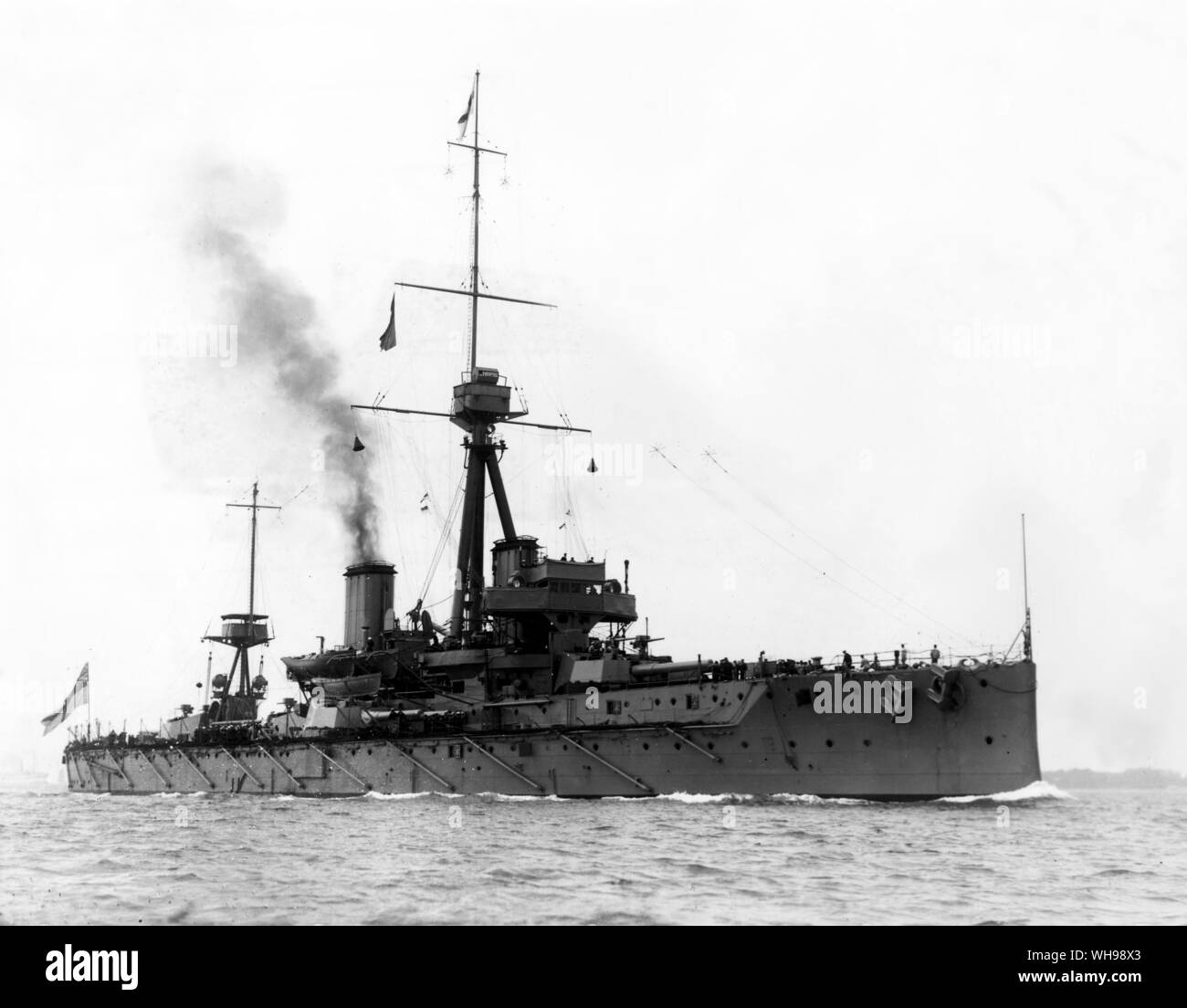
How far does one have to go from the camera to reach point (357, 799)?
43.7m

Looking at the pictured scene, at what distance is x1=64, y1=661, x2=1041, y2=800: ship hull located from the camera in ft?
112

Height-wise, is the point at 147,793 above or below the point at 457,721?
below

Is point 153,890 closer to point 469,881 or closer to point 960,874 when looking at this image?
point 469,881

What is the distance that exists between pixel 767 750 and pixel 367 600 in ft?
74.0

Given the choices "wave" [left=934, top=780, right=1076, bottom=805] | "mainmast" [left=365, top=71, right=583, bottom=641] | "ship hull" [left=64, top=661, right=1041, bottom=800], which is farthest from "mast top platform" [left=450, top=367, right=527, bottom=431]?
"wave" [left=934, top=780, right=1076, bottom=805]

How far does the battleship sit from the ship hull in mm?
50

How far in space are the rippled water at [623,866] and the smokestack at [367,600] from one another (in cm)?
1617

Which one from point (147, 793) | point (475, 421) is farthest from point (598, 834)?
point (147, 793)

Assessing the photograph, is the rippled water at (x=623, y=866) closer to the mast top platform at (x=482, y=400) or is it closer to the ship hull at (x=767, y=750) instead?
the ship hull at (x=767, y=750)

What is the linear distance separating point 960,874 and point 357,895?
9800 millimetres

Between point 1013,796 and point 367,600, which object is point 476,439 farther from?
point 1013,796

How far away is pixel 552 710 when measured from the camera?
40.2m

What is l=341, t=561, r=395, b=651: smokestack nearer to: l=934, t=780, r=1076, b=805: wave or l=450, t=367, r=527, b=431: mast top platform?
l=450, t=367, r=527, b=431: mast top platform
